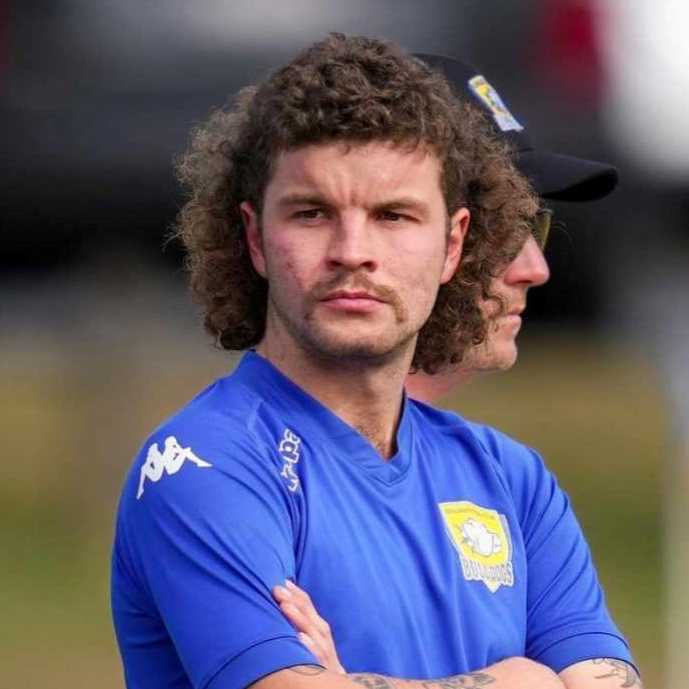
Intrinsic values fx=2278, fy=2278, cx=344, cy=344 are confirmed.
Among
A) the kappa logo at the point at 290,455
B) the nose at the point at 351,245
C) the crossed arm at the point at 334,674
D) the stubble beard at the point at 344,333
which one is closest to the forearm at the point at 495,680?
the crossed arm at the point at 334,674

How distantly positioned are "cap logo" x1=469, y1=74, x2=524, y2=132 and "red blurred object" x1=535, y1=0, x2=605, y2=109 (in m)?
4.41

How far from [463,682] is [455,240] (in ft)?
2.90

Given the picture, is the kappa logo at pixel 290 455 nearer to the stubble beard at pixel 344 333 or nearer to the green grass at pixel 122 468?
the stubble beard at pixel 344 333

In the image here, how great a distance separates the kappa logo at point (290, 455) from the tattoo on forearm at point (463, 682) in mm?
381

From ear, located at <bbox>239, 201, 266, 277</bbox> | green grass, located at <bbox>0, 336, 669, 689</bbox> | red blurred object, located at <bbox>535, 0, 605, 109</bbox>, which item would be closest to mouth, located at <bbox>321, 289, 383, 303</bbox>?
ear, located at <bbox>239, 201, 266, 277</bbox>

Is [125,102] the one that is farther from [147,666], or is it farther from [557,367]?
[147,666]

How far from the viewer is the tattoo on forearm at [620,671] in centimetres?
399

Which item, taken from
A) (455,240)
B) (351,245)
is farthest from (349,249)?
(455,240)

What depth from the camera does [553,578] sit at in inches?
159

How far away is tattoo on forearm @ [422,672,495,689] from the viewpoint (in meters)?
3.62

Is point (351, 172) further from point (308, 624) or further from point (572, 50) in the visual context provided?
point (572, 50)

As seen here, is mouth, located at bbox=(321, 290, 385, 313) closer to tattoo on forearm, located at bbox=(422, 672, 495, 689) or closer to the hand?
the hand

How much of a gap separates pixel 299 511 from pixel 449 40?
237 inches

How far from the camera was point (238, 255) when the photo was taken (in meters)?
4.21
